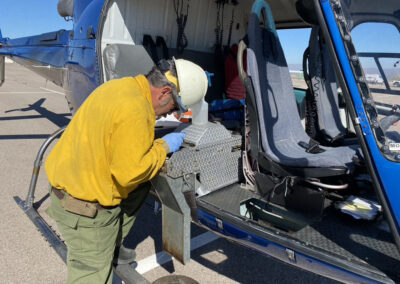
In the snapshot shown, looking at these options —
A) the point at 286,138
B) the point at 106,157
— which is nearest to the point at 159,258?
the point at 106,157

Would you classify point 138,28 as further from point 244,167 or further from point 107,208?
point 107,208

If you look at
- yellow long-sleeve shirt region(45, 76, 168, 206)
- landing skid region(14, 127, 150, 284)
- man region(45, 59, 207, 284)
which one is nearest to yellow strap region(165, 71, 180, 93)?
man region(45, 59, 207, 284)

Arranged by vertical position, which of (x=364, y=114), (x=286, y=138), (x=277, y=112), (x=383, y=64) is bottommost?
(x=286, y=138)

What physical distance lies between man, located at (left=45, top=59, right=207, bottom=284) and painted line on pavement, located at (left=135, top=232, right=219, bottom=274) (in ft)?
2.05

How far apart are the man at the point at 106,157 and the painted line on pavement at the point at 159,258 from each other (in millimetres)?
625

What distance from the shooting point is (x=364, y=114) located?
57.8 inches

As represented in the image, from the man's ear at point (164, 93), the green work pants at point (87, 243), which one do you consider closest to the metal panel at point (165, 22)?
the man's ear at point (164, 93)

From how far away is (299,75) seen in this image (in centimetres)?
314

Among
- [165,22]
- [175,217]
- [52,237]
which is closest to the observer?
[175,217]

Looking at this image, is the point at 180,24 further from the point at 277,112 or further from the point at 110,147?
the point at 110,147

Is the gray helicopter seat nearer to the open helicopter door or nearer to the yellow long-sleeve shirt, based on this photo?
the open helicopter door

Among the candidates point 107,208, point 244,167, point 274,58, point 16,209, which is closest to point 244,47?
point 274,58

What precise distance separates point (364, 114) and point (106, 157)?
1.27 meters

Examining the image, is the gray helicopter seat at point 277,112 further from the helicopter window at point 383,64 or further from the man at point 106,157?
the man at point 106,157
